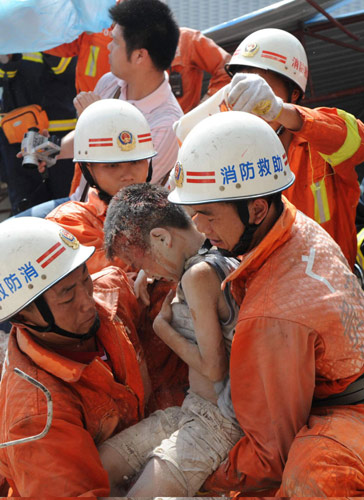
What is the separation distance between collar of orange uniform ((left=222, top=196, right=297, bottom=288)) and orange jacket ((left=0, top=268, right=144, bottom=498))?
29.1 inches

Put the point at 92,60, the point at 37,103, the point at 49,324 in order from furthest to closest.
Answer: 1. the point at 37,103
2. the point at 92,60
3. the point at 49,324

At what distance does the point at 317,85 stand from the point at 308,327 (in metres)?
4.74

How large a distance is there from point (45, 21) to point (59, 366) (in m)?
3.50

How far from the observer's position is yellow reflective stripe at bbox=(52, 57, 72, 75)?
6340 mm

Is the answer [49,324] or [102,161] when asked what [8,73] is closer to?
[102,161]

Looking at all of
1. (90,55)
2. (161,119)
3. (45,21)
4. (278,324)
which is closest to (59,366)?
(278,324)

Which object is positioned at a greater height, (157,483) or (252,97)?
(252,97)

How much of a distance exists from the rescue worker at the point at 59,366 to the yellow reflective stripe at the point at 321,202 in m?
1.47

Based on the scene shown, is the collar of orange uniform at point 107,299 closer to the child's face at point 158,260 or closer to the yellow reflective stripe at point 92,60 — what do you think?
the child's face at point 158,260

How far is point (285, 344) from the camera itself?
7.69ft

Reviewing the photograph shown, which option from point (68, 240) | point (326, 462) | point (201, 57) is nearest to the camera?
point (326, 462)

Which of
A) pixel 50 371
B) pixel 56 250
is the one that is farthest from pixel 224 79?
pixel 50 371

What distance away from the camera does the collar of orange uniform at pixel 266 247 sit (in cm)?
250

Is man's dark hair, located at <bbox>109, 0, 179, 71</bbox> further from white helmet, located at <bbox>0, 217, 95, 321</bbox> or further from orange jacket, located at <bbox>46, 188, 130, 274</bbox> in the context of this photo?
white helmet, located at <bbox>0, 217, 95, 321</bbox>
